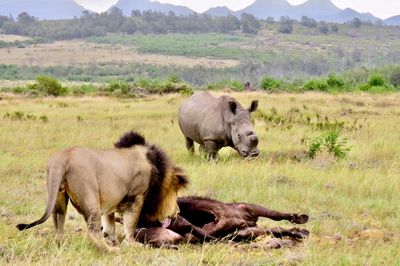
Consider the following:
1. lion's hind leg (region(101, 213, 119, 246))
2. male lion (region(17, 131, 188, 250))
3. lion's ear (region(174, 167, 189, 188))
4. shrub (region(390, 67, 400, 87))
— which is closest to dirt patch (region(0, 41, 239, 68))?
shrub (region(390, 67, 400, 87))

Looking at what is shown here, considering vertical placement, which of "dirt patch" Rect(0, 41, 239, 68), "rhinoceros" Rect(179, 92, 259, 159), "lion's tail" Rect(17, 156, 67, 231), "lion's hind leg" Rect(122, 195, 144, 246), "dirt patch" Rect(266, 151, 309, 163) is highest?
"lion's tail" Rect(17, 156, 67, 231)

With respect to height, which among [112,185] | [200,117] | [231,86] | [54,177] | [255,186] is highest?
[54,177]

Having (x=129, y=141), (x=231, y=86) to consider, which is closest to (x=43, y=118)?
(x=129, y=141)

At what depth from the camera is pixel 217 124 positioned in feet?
44.0

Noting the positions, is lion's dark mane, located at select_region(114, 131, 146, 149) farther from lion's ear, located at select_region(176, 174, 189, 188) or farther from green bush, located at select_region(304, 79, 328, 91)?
green bush, located at select_region(304, 79, 328, 91)

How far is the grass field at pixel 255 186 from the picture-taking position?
5.96 m

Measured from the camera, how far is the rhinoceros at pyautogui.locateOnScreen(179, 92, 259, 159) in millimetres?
12711

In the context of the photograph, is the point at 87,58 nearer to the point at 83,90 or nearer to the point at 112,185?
the point at 83,90

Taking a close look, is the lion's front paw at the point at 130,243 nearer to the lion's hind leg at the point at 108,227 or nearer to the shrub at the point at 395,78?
the lion's hind leg at the point at 108,227

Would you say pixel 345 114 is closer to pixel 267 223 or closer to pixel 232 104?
pixel 232 104

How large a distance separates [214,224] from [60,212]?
168 cm

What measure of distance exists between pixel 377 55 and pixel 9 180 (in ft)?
628

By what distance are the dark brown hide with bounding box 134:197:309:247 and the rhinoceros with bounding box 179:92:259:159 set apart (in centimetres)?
523

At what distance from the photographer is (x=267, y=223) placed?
7.86 m
